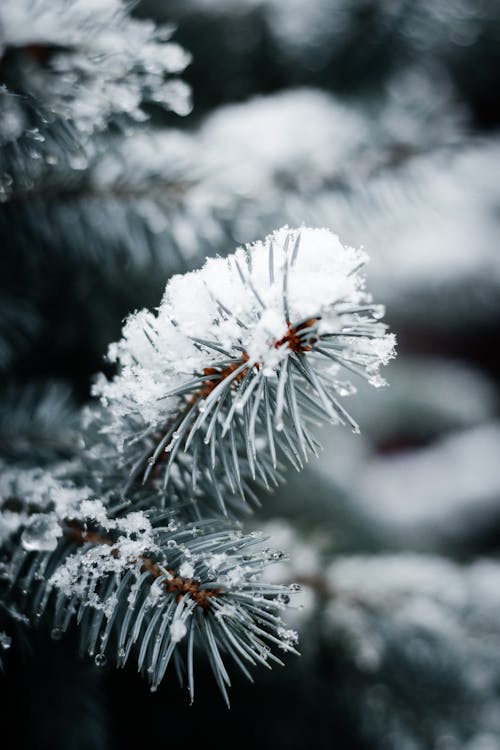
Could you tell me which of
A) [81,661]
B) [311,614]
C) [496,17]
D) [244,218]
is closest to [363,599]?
[311,614]

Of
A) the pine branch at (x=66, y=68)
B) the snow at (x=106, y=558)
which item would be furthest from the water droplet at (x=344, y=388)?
the pine branch at (x=66, y=68)

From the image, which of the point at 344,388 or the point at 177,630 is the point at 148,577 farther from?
the point at 344,388

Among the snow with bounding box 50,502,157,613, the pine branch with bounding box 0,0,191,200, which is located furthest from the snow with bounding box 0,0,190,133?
the snow with bounding box 50,502,157,613

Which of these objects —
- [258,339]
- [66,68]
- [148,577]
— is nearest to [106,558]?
[148,577]

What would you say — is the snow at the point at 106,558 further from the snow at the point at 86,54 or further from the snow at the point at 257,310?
the snow at the point at 86,54

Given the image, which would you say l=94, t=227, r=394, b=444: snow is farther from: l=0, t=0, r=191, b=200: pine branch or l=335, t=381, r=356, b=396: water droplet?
l=0, t=0, r=191, b=200: pine branch

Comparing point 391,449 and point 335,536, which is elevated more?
point 391,449

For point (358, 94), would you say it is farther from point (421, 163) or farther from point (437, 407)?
point (437, 407)
